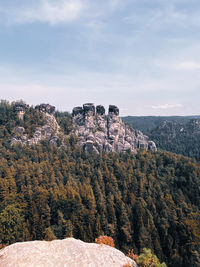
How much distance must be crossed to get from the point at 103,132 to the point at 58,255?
Answer: 9827 cm

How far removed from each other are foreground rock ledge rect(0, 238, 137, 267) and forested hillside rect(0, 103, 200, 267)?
3038cm

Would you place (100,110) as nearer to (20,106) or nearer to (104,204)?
(20,106)

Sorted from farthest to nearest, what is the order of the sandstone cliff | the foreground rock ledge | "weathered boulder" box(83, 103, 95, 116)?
"weathered boulder" box(83, 103, 95, 116) < the sandstone cliff < the foreground rock ledge

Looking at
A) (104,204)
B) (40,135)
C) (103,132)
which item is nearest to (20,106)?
(40,135)

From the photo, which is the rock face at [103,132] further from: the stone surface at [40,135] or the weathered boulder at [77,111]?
the stone surface at [40,135]

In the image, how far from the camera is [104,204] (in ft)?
190

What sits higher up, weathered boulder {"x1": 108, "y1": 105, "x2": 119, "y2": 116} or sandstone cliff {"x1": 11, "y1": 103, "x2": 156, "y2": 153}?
weathered boulder {"x1": 108, "y1": 105, "x2": 119, "y2": 116}

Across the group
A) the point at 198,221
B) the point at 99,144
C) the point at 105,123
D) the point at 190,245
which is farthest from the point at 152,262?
the point at 105,123

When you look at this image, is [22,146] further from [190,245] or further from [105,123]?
[190,245]

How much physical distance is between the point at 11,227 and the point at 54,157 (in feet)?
122

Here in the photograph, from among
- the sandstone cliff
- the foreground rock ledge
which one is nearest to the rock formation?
the sandstone cliff

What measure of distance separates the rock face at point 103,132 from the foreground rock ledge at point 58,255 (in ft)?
269

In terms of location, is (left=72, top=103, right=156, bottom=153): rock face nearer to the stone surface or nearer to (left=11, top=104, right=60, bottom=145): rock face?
(left=11, top=104, right=60, bottom=145): rock face

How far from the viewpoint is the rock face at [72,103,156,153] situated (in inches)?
4067
